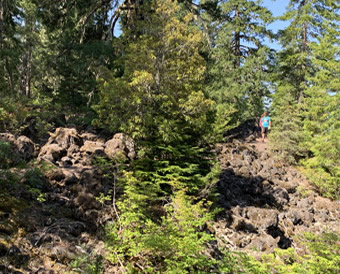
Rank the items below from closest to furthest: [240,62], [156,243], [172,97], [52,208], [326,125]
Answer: [156,243] < [52,208] < [172,97] < [326,125] < [240,62]

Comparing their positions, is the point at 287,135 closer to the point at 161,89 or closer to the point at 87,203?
the point at 161,89

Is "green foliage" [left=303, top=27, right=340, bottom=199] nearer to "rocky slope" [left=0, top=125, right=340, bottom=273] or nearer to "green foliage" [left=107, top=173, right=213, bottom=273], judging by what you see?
"rocky slope" [left=0, top=125, right=340, bottom=273]

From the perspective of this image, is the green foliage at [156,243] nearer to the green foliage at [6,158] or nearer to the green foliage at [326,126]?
the green foliage at [6,158]

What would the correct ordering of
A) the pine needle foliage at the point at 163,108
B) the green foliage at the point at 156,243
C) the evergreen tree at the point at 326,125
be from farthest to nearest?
1. the evergreen tree at the point at 326,125
2. the pine needle foliage at the point at 163,108
3. the green foliage at the point at 156,243

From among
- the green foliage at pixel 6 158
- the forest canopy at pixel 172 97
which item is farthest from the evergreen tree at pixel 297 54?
the green foliage at pixel 6 158

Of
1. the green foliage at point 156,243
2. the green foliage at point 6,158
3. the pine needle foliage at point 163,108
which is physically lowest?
the green foliage at point 156,243

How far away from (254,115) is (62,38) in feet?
46.6

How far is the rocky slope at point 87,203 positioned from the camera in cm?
568

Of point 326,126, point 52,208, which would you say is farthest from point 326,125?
point 52,208

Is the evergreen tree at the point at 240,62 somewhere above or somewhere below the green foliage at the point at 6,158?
above

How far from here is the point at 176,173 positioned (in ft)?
27.4

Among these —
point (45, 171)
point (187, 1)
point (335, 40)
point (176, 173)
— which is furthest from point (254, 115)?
point (45, 171)

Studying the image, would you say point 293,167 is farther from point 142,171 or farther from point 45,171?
point 45,171

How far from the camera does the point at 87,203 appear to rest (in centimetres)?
725
